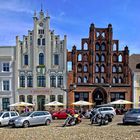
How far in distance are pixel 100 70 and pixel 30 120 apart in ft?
138

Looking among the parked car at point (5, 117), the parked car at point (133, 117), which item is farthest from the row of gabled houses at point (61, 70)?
the parked car at point (133, 117)

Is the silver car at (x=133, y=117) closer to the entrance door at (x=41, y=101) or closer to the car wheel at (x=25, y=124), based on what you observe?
the car wheel at (x=25, y=124)

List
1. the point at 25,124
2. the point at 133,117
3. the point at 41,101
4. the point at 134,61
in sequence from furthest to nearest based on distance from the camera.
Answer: the point at 134,61 < the point at 41,101 < the point at 25,124 < the point at 133,117

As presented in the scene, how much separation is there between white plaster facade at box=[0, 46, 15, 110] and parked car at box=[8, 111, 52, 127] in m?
37.2

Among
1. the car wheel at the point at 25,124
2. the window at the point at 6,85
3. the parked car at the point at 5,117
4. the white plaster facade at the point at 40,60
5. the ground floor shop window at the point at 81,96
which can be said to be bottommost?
the car wheel at the point at 25,124

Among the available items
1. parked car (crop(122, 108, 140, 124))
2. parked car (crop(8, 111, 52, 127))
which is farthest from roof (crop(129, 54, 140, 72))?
parked car (crop(8, 111, 52, 127))

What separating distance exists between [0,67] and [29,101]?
847cm

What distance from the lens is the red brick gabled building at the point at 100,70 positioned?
3046 inches

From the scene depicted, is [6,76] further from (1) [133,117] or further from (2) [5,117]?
(1) [133,117]

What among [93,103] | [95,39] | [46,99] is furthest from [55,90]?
[95,39]

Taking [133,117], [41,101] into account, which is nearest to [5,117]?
[133,117]

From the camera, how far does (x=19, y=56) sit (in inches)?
3054

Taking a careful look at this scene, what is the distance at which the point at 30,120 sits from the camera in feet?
125

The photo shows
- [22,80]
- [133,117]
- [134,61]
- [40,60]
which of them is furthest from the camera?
[134,61]
